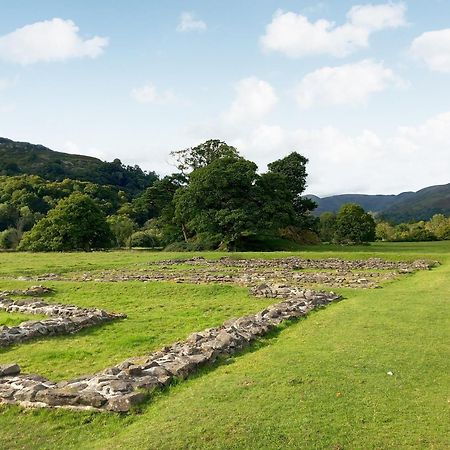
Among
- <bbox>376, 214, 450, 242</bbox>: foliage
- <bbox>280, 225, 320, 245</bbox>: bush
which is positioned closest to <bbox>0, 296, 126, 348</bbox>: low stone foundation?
<bbox>280, 225, 320, 245</bbox>: bush

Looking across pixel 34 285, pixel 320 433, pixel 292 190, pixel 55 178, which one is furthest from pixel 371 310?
pixel 55 178

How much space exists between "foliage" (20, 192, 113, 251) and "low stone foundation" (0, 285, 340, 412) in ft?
179

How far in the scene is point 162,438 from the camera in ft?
A: 26.5

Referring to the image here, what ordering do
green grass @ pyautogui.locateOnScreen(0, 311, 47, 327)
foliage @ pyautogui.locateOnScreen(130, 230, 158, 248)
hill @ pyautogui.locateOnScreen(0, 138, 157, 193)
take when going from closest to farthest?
green grass @ pyautogui.locateOnScreen(0, 311, 47, 327), foliage @ pyautogui.locateOnScreen(130, 230, 158, 248), hill @ pyautogui.locateOnScreen(0, 138, 157, 193)

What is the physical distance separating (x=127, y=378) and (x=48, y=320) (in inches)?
380

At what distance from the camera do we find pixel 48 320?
747 inches

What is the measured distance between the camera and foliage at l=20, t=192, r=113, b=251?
65875 mm

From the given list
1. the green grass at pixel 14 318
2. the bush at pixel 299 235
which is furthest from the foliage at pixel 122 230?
the green grass at pixel 14 318

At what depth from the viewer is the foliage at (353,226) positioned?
82.1 m

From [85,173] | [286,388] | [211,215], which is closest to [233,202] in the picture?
[211,215]

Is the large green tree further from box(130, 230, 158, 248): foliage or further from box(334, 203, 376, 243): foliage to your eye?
box(130, 230, 158, 248): foliage

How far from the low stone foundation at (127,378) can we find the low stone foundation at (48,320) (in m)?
5.29

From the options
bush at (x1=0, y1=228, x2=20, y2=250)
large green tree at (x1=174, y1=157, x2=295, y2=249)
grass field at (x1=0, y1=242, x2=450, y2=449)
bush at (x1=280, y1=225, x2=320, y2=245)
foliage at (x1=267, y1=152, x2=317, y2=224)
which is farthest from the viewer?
bush at (x1=0, y1=228, x2=20, y2=250)

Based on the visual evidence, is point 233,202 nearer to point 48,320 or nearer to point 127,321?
point 127,321
